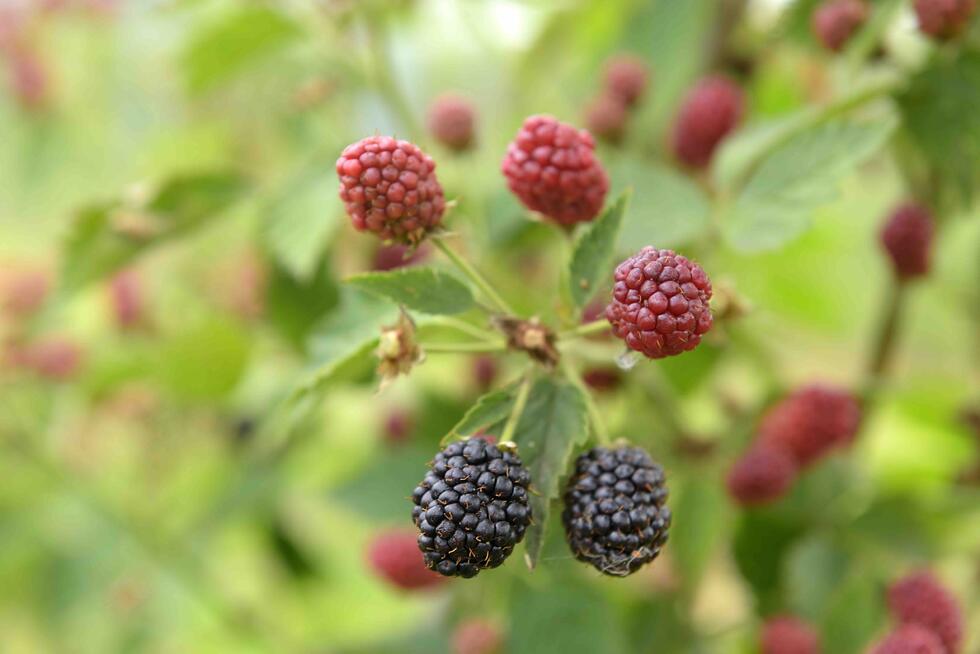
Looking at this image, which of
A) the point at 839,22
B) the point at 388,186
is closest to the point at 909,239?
the point at 839,22

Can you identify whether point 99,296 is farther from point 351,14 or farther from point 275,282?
point 351,14

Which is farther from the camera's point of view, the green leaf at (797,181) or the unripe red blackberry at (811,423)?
the unripe red blackberry at (811,423)

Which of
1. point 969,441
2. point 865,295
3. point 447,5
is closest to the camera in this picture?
point 969,441

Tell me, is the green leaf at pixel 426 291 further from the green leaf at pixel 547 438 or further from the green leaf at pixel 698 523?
the green leaf at pixel 698 523

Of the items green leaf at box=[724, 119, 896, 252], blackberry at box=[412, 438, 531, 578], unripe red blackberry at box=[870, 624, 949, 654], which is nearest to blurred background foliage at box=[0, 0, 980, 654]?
green leaf at box=[724, 119, 896, 252]

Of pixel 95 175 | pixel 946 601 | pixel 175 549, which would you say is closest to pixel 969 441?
pixel 946 601

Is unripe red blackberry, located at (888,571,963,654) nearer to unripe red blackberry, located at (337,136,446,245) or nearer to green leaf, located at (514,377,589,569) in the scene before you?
green leaf, located at (514,377,589,569)

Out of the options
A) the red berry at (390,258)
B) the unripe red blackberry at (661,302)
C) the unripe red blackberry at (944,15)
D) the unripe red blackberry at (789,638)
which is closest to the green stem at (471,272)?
the unripe red blackberry at (661,302)
